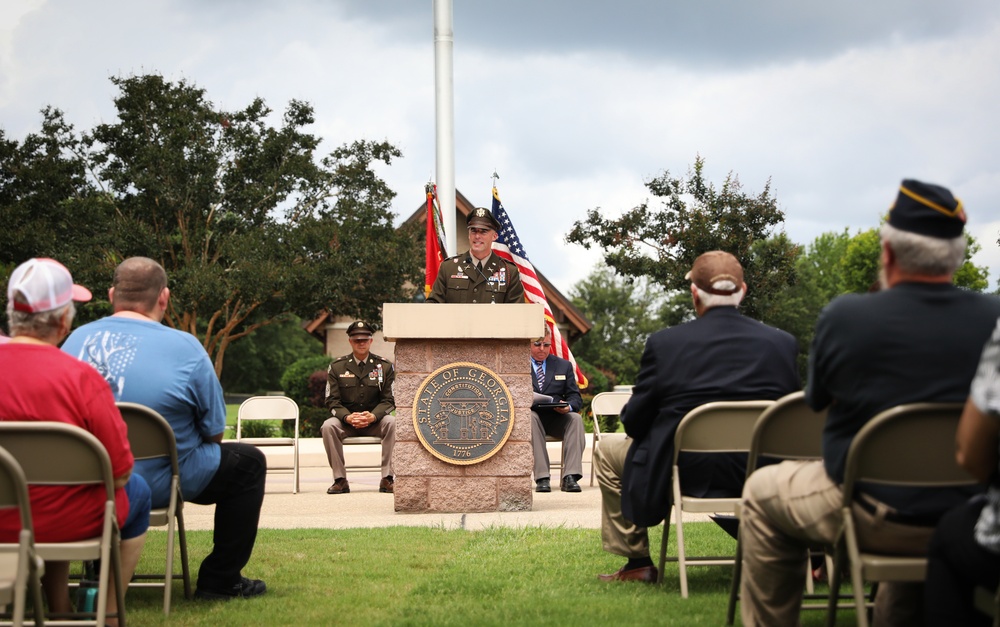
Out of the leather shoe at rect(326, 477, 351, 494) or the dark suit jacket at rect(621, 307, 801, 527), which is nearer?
the dark suit jacket at rect(621, 307, 801, 527)

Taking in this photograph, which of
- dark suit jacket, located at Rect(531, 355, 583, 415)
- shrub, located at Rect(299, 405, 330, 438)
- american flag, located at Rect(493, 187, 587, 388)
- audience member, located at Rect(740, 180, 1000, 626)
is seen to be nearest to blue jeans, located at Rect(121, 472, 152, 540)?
audience member, located at Rect(740, 180, 1000, 626)

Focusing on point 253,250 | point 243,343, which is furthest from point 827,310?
point 243,343

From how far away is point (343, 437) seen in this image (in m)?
11.9

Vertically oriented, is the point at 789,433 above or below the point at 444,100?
below

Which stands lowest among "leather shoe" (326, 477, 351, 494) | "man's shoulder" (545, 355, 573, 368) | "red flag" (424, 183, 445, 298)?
"leather shoe" (326, 477, 351, 494)

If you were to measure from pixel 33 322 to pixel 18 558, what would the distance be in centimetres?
93

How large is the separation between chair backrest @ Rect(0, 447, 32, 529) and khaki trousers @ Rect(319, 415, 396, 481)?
7963 millimetres

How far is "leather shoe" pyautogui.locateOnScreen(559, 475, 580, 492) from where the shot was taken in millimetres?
11188

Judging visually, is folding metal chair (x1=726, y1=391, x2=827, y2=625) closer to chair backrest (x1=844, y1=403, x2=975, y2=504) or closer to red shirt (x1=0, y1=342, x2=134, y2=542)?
chair backrest (x1=844, y1=403, x2=975, y2=504)

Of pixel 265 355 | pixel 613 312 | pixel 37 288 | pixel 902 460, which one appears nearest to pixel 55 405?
pixel 37 288

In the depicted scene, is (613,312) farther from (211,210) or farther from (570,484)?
(570,484)

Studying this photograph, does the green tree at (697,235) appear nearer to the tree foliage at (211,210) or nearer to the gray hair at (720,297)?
the tree foliage at (211,210)

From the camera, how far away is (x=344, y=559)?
21.1 ft

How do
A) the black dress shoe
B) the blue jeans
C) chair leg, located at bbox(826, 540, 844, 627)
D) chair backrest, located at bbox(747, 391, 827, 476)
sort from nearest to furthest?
chair leg, located at bbox(826, 540, 844, 627) → chair backrest, located at bbox(747, 391, 827, 476) → the blue jeans → the black dress shoe
